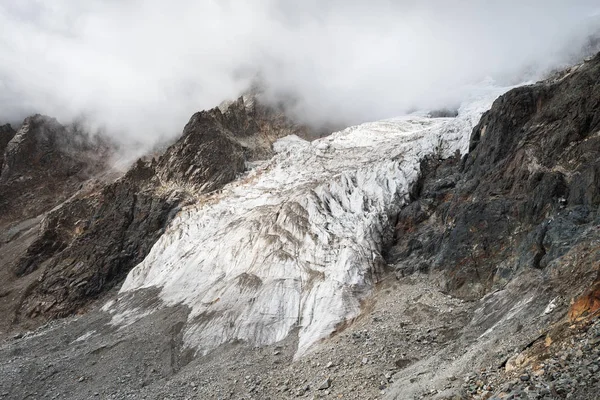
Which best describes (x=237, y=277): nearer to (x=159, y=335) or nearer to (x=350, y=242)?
(x=159, y=335)

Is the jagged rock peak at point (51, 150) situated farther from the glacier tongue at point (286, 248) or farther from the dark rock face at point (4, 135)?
the glacier tongue at point (286, 248)

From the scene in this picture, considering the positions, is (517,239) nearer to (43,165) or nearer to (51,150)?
(43,165)

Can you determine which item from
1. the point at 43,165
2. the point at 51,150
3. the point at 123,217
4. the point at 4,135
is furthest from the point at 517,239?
the point at 4,135

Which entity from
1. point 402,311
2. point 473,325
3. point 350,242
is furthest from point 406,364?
point 350,242

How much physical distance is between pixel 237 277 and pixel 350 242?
10658 mm

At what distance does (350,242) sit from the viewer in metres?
36.1

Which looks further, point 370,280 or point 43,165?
point 43,165

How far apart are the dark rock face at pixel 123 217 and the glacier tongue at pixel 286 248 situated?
5662mm

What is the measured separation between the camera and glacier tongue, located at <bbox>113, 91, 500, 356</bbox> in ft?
102

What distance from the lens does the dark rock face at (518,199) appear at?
23531mm

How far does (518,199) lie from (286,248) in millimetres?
19716

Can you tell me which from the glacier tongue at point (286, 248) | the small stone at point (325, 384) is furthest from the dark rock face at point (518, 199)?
the small stone at point (325, 384)

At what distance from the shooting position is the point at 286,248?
37.9 m

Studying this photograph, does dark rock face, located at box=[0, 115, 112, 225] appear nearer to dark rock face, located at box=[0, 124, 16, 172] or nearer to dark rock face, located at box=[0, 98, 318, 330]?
dark rock face, located at box=[0, 124, 16, 172]
